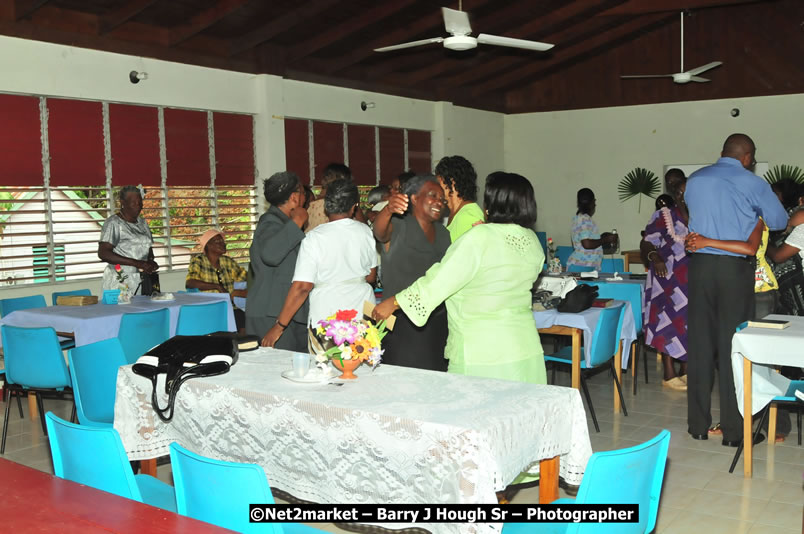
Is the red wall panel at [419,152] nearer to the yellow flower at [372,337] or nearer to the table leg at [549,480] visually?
the yellow flower at [372,337]

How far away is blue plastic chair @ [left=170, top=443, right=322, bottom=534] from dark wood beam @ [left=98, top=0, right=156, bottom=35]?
254 inches

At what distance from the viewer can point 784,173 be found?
11719mm

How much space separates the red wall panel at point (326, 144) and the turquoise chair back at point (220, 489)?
28.0ft

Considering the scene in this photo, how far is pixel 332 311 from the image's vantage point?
390cm

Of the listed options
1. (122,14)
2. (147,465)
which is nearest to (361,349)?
(147,465)

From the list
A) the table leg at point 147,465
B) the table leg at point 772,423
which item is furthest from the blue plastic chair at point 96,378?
the table leg at point 772,423

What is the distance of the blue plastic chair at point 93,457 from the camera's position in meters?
2.30

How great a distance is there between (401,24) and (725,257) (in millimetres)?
6668

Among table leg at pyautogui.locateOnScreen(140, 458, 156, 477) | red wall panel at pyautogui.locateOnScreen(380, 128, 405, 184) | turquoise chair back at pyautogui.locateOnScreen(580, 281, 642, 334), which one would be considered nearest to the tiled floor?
turquoise chair back at pyautogui.locateOnScreen(580, 281, 642, 334)

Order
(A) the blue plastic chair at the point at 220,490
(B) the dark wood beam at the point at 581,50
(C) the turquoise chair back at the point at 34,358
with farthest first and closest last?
(B) the dark wood beam at the point at 581,50, (C) the turquoise chair back at the point at 34,358, (A) the blue plastic chair at the point at 220,490

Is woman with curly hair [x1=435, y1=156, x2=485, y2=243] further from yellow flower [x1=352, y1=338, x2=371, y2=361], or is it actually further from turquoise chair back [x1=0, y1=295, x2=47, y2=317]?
turquoise chair back [x1=0, y1=295, x2=47, y2=317]

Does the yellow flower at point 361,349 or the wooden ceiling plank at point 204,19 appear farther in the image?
the wooden ceiling plank at point 204,19

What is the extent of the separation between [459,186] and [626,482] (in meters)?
2.00

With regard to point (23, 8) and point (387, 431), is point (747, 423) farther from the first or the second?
point (23, 8)
